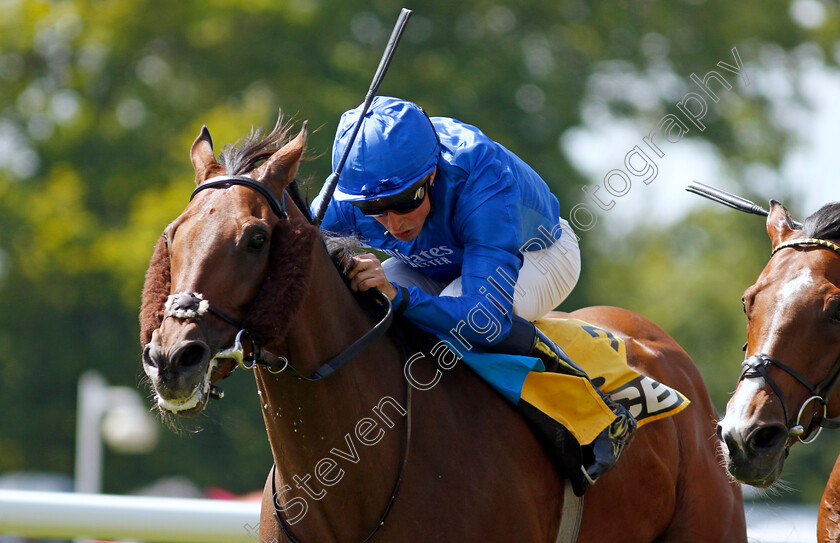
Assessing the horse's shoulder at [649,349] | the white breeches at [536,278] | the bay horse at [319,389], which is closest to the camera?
the bay horse at [319,389]

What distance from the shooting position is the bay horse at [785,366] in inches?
129

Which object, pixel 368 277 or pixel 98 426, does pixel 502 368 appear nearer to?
pixel 368 277

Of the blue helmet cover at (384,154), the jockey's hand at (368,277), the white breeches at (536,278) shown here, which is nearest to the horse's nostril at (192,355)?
the jockey's hand at (368,277)

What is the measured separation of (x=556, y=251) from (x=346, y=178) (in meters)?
1.05

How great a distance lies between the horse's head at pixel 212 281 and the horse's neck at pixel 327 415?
0.21 metres

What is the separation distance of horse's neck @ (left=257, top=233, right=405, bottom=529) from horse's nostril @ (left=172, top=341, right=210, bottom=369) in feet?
1.31

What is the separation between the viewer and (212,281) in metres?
2.86

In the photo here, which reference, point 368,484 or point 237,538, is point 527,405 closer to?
point 368,484

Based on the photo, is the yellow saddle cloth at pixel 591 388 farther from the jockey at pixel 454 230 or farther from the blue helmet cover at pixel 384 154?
the blue helmet cover at pixel 384 154

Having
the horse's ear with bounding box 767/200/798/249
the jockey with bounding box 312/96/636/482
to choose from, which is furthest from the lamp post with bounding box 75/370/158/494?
the horse's ear with bounding box 767/200/798/249

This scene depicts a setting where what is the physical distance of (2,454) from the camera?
2014cm

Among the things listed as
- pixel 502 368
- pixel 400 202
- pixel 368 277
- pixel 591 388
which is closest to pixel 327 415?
pixel 368 277

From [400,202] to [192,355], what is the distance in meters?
1.13

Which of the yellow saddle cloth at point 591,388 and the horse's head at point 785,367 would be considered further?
the yellow saddle cloth at point 591,388
